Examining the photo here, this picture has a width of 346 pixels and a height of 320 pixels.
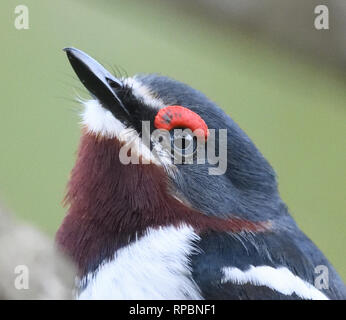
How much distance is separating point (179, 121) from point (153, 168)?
0.20 meters

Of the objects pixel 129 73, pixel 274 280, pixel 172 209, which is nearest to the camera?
pixel 274 280

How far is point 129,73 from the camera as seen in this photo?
4699 millimetres

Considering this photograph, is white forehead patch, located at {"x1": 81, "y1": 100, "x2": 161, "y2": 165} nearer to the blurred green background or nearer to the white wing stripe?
the white wing stripe

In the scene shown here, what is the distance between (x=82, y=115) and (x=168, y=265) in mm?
713

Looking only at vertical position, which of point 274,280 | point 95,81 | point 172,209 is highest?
point 95,81

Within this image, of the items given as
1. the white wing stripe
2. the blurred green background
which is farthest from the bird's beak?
the blurred green background

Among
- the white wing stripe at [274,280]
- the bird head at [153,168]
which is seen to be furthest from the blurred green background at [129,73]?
the white wing stripe at [274,280]

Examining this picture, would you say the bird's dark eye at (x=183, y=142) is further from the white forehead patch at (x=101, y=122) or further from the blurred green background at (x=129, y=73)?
the blurred green background at (x=129, y=73)

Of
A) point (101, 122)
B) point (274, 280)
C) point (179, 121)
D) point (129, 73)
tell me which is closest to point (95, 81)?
point (101, 122)

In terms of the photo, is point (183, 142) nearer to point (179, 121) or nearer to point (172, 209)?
point (179, 121)

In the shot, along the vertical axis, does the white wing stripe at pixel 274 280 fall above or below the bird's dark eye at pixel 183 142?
below

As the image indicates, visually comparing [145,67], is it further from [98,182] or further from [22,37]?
[98,182]

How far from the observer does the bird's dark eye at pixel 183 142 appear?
314 cm

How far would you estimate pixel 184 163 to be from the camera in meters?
3.18
